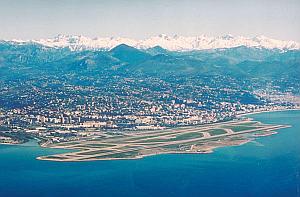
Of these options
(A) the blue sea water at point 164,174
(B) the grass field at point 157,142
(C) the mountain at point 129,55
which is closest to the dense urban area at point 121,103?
(B) the grass field at point 157,142

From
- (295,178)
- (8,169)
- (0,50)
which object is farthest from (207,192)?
(0,50)

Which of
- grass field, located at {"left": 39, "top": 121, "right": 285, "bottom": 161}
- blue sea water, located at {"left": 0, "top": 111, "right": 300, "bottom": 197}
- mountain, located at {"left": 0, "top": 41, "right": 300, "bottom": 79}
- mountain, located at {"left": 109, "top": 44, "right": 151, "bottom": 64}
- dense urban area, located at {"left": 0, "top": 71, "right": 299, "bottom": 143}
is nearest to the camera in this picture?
blue sea water, located at {"left": 0, "top": 111, "right": 300, "bottom": 197}

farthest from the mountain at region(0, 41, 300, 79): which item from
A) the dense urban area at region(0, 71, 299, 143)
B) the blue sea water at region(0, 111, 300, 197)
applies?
the blue sea water at region(0, 111, 300, 197)

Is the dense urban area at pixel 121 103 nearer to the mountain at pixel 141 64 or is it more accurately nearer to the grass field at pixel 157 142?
the grass field at pixel 157 142

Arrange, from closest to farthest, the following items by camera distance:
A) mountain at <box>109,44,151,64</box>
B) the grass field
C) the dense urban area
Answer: the grass field → the dense urban area → mountain at <box>109,44,151,64</box>

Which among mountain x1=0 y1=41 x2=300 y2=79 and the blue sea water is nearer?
the blue sea water

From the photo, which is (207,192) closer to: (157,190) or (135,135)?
(157,190)

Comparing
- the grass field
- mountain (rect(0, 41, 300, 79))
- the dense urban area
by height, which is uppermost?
mountain (rect(0, 41, 300, 79))

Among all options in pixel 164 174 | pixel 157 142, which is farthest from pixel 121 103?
pixel 164 174

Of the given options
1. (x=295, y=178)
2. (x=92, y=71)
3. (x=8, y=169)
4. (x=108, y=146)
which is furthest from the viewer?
(x=92, y=71)

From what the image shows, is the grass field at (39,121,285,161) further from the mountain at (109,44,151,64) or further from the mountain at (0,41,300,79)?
the mountain at (109,44,151,64)
